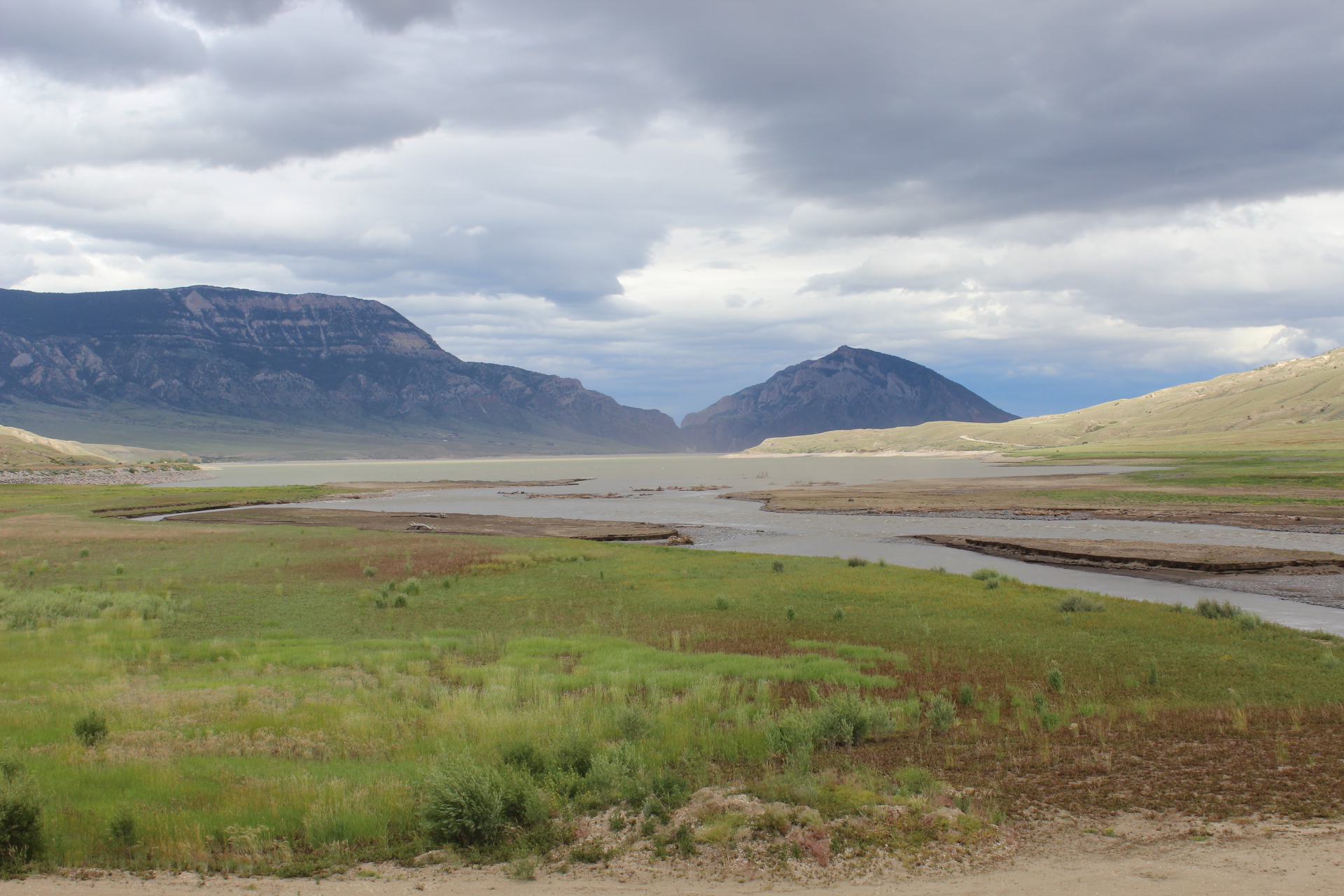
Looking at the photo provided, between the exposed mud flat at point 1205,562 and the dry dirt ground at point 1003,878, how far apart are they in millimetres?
25648

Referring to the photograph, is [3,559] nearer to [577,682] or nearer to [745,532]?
[577,682]

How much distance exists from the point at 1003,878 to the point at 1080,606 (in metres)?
18.7

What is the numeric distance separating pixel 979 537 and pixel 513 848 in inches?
1778

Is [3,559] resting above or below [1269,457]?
below

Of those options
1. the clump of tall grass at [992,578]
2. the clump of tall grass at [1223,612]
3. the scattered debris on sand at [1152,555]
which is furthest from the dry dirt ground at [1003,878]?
the scattered debris on sand at [1152,555]

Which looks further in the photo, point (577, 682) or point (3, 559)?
point (3, 559)

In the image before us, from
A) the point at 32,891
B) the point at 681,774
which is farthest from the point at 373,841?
the point at 681,774

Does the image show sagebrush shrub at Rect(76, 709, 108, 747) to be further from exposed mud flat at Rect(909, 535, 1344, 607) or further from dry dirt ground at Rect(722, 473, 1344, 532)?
dry dirt ground at Rect(722, 473, 1344, 532)

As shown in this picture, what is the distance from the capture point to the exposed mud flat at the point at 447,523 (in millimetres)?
54719

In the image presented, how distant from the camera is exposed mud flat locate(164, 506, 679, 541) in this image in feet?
180

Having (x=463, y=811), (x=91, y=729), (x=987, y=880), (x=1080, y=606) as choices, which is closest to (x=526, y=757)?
(x=463, y=811)

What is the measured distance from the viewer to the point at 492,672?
1653 cm

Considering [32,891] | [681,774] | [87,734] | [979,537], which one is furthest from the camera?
[979,537]

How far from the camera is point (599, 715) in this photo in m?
12.9
